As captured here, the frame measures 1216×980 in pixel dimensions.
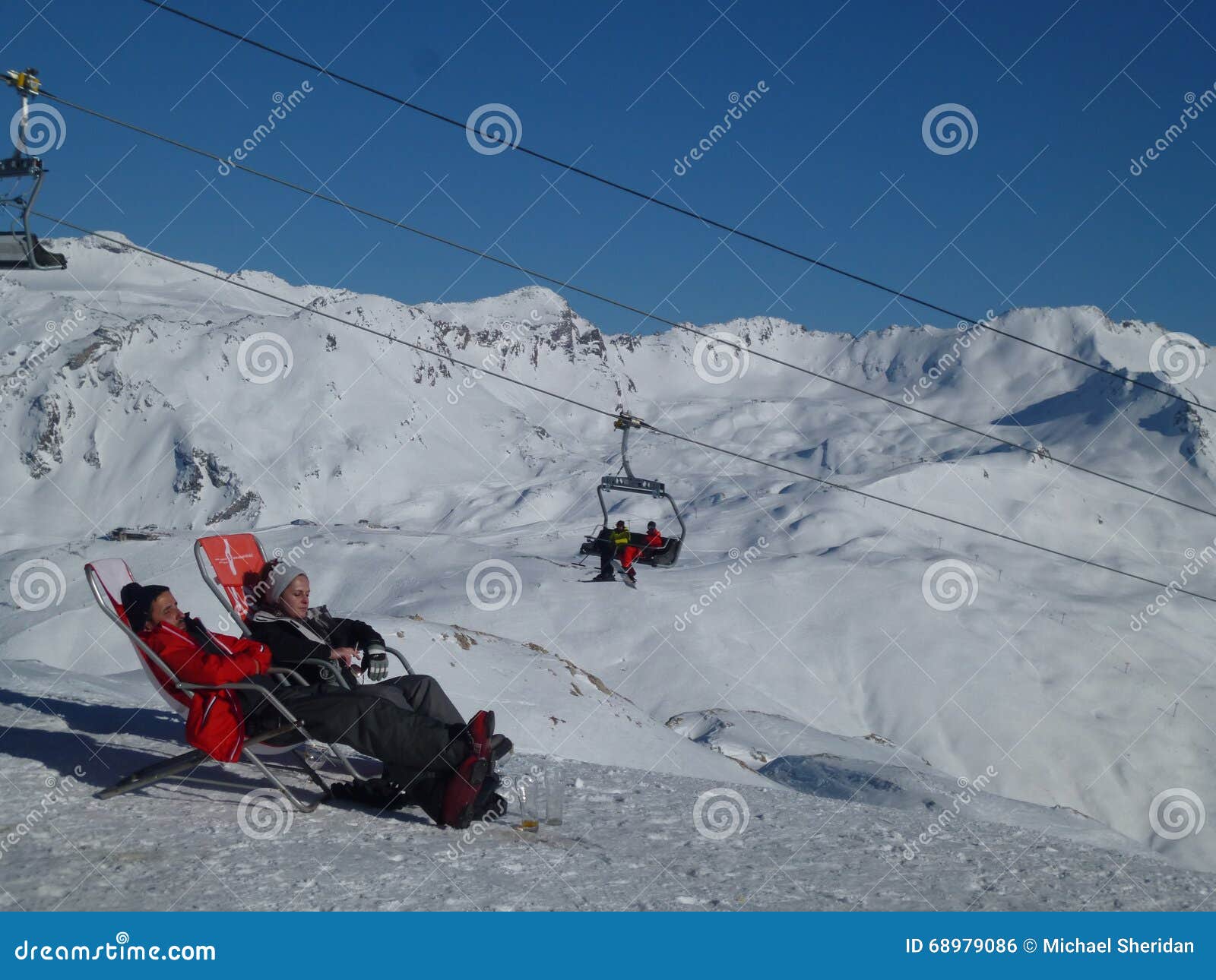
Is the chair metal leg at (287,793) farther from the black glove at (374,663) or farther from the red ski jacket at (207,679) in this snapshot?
the black glove at (374,663)

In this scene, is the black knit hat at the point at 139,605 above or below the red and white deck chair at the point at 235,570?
below

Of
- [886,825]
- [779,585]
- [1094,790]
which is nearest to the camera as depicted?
[886,825]

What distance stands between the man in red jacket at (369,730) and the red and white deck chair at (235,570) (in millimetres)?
587

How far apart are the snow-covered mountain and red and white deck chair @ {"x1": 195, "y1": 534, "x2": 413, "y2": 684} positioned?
15.9 ft

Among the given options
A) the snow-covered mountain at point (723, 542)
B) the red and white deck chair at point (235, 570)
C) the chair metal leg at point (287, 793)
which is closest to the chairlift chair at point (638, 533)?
the snow-covered mountain at point (723, 542)

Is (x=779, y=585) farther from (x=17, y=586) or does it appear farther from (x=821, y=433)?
(x=821, y=433)

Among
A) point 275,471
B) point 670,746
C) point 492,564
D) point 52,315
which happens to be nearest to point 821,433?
point 275,471

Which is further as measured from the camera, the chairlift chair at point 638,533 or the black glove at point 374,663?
the chairlift chair at point 638,533

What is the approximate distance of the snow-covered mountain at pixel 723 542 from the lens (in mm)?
32812

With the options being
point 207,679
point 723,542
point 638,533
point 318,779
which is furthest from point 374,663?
point 723,542

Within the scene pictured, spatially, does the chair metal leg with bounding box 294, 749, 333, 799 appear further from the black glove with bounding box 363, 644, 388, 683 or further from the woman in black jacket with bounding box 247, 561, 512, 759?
the black glove with bounding box 363, 644, 388, 683

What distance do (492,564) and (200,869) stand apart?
123 feet

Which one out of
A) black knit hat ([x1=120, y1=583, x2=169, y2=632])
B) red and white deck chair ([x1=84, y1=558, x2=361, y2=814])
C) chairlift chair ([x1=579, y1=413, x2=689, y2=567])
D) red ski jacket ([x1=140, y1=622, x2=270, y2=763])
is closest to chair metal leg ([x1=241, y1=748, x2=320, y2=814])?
red and white deck chair ([x1=84, y1=558, x2=361, y2=814])

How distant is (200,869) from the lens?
3.98 m
